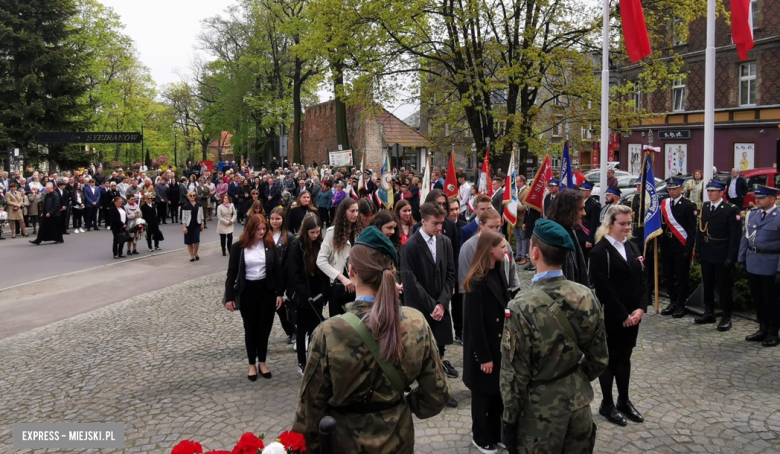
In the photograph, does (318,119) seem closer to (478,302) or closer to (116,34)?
(116,34)

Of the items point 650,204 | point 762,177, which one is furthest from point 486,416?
point 762,177

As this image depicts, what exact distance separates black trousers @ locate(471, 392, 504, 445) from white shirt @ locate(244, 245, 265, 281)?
113 inches

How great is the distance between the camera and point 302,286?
6840 millimetres

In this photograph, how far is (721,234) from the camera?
8586 mm

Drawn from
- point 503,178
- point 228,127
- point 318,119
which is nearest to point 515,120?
point 503,178

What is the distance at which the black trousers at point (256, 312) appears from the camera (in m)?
6.78

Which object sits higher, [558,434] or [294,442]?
[294,442]

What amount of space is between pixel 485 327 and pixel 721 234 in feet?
17.7

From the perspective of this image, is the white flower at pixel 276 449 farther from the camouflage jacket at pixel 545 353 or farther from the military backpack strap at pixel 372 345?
the camouflage jacket at pixel 545 353

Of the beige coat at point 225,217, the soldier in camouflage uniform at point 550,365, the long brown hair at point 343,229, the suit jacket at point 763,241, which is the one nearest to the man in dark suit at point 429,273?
the long brown hair at point 343,229

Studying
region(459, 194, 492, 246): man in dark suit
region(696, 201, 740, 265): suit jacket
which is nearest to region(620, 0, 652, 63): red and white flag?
region(696, 201, 740, 265): suit jacket

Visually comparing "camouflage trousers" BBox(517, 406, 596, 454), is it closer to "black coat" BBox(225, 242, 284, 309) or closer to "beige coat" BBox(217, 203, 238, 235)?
"black coat" BBox(225, 242, 284, 309)

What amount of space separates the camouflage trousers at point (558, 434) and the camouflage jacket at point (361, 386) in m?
0.75

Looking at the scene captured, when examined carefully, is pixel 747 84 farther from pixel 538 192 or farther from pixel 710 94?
pixel 538 192
